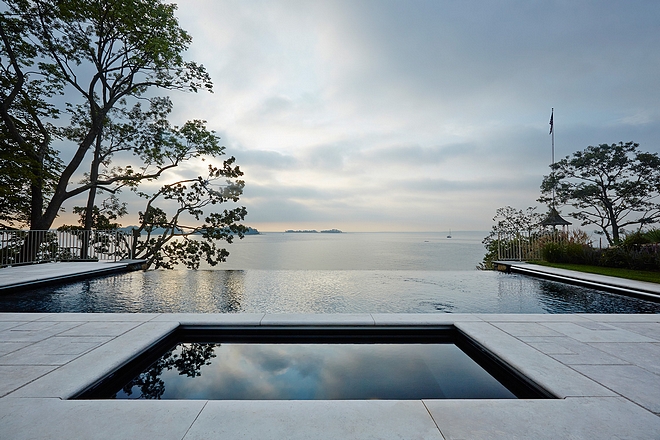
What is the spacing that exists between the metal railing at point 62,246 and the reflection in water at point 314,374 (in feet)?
28.8

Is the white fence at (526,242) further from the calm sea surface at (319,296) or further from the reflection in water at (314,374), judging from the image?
the reflection in water at (314,374)

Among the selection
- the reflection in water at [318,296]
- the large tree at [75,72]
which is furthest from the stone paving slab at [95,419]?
the large tree at [75,72]

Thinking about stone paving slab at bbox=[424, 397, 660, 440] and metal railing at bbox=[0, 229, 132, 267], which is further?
metal railing at bbox=[0, 229, 132, 267]

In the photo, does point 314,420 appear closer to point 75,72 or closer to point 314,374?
point 314,374

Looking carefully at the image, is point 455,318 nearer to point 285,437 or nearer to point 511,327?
point 511,327

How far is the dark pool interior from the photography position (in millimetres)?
2301

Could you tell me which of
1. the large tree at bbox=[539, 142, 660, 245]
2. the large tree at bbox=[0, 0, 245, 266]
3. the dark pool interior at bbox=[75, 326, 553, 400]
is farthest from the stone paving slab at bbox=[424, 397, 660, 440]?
the large tree at bbox=[539, 142, 660, 245]

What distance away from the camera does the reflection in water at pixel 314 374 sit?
232 cm

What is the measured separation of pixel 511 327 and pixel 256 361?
9.06 feet

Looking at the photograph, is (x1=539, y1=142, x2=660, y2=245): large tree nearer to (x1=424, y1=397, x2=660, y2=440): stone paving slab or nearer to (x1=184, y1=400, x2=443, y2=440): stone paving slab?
(x1=424, y1=397, x2=660, y2=440): stone paving slab

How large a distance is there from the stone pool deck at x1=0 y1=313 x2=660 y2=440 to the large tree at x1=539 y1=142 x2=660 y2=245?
23298mm

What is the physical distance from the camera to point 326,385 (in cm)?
245

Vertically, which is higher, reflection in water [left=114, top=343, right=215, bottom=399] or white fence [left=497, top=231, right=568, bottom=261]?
white fence [left=497, top=231, right=568, bottom=261]

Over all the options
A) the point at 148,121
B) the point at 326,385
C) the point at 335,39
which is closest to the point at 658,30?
the point at 335,39
